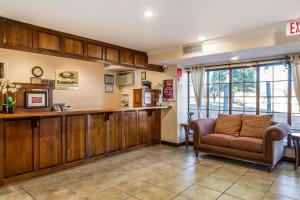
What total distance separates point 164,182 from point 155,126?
8.54 feet

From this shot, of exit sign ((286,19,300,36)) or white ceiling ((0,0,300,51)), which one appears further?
exit sign ((286,19,300,36))

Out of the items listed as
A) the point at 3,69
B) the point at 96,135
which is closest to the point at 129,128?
the point at 96,135

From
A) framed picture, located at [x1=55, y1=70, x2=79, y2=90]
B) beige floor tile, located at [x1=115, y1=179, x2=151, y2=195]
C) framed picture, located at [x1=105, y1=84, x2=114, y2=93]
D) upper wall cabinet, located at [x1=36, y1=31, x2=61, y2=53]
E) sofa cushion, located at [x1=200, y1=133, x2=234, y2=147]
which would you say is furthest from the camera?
framed picture, located at [x1=105, y1=84, x2=114, y2=93]

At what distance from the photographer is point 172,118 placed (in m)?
5.55

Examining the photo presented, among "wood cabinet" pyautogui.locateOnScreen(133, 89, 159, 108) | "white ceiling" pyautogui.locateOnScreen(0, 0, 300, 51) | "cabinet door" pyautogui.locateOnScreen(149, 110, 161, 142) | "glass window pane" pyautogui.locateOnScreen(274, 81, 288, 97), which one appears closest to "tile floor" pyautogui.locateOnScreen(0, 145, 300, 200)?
"cabinet door" pyautogui.locateOnScreen(149, 110, 161, 142)

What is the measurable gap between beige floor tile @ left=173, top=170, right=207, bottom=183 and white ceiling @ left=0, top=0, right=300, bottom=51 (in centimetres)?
242

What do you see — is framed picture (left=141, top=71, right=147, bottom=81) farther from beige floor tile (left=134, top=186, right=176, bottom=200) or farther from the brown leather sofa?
beige floor tile (left=134, top=186, right=176, bottom=200)

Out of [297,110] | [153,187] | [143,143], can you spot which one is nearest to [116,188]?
[153,187]

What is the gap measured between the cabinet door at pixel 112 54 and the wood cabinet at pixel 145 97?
1.27 metres

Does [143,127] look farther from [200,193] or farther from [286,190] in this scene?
[286,190]

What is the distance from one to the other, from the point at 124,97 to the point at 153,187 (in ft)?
14.6

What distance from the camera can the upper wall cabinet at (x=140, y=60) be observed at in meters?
4.83

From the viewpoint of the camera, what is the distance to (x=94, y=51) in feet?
13.0

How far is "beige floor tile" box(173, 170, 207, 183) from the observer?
3238 millimetres
